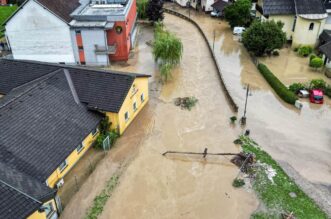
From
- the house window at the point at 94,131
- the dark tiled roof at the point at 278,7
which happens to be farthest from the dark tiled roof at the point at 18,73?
the dark tiled roof at the point at 278,7

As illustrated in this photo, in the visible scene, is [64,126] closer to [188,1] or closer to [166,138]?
[166,138]

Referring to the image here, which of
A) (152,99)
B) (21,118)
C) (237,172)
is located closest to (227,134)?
(237,172)

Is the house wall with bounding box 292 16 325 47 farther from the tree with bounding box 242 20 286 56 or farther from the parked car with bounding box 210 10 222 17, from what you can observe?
the parked car with bounding box 210 10 222 17

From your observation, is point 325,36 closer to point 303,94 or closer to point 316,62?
point 316,62

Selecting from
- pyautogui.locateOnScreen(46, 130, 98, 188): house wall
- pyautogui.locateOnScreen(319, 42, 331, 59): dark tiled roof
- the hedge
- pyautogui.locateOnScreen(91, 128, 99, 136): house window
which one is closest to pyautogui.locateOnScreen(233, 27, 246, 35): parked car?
the hedge

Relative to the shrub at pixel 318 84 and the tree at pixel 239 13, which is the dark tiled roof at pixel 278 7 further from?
the shrub at pixel 318 84

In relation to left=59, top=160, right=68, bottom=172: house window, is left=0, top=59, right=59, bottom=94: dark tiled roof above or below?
above
